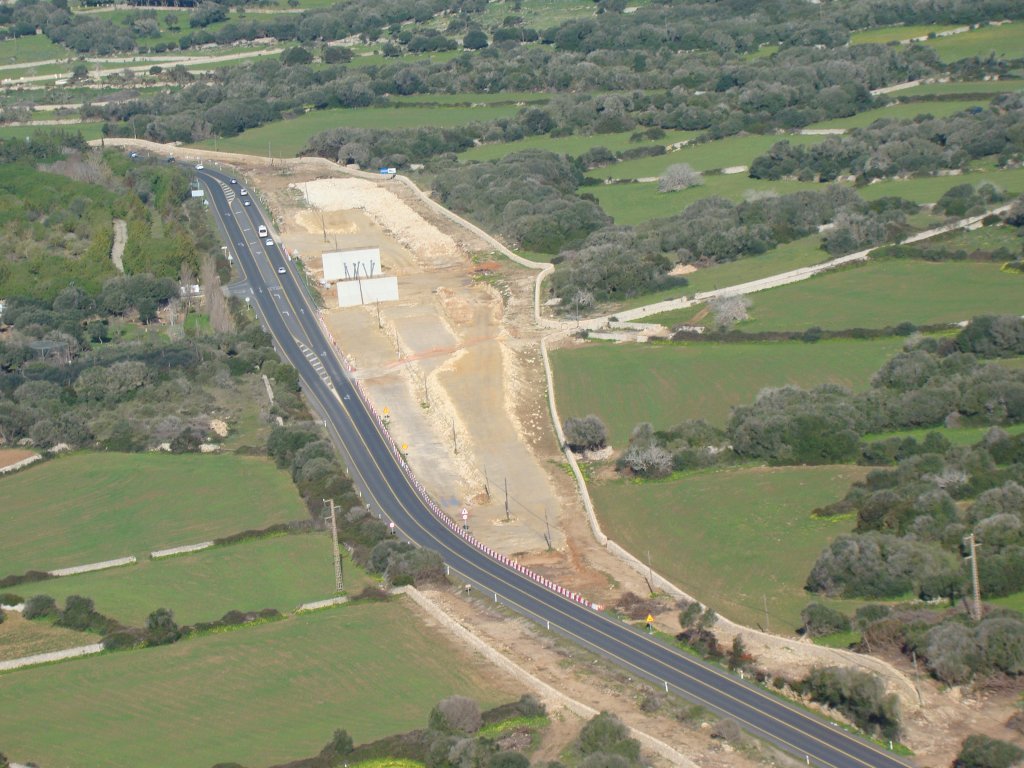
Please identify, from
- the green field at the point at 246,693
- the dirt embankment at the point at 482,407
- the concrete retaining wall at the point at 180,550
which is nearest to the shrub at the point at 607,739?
the dirt embankment at the point at 482,407

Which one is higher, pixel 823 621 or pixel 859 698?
pixel 823 621

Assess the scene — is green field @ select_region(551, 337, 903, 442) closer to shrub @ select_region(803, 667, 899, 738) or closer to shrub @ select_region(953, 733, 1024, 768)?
shrub @ select_region(803, 667, 899, 738)

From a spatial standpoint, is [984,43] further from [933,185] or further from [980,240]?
[980,240]

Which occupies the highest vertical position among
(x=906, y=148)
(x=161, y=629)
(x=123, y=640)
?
(x=906, y=148)

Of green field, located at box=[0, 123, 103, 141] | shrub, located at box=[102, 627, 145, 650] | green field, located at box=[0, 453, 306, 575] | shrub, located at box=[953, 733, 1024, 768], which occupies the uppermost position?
green field, located at box=[0, 123, 103, 141]

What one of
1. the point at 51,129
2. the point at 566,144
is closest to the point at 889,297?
the point at 566,144

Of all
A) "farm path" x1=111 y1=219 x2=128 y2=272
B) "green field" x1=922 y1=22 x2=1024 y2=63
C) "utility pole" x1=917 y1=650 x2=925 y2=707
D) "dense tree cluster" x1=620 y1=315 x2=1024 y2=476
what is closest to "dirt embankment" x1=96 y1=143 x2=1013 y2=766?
"utility pole" x1=917 y1=650 x2=925 y2=707

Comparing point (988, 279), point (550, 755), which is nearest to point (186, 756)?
point (550, 755)
